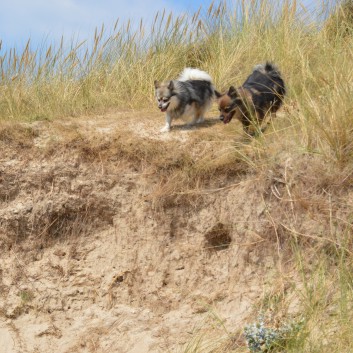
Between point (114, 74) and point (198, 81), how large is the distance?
6.26ft

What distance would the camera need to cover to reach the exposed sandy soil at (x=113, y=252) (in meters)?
7.25

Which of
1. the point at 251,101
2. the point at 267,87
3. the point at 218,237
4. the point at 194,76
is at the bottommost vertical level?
the point at 218,237

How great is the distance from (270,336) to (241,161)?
2284 mm

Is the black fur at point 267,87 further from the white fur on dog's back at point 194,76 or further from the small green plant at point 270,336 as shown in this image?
the small green plant at point 270,336

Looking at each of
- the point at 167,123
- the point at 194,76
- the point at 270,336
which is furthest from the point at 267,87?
the point at 270,336

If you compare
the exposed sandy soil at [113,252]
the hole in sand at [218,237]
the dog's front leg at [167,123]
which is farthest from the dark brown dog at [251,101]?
the hole in sand at [218,237]

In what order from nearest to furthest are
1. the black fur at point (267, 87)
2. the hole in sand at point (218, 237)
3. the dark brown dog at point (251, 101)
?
the hole in sand at point (218, 237) < the dark brown dog at point (251, 101) < the black fur at point (267, 87)

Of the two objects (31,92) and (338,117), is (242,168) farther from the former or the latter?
(31,92)

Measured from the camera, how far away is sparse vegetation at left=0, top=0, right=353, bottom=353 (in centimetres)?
660

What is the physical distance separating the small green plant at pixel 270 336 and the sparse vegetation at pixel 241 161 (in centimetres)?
1

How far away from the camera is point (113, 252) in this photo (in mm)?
7977

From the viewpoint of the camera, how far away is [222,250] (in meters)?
7.60

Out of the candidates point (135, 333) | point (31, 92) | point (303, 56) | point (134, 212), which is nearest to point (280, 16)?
point (303, 56)

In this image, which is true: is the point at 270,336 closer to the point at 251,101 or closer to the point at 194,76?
the point at 251,101
